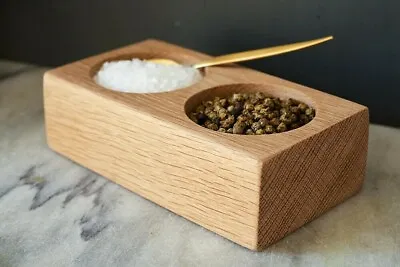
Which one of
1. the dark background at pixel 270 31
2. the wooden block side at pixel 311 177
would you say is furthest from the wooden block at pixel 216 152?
the dark background at pixel 270 31

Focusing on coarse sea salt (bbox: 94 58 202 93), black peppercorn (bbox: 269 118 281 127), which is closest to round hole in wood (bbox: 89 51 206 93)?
coarse sea salt (bbox: 94 58 202 93)

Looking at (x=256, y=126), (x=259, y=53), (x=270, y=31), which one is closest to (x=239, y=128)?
(x=256, y=126)

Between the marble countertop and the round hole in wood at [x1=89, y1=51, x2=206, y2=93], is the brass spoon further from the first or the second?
the marble countertop

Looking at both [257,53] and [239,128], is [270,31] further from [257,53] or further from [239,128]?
[239,128]

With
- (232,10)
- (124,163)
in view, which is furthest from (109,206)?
(232,10)

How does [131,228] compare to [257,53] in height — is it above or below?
below

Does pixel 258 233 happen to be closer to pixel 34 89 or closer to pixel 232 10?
pixel 232 10

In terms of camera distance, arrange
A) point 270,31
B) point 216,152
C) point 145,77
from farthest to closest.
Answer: point 270,31 < point 145,77 < point 216,152
